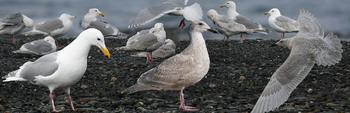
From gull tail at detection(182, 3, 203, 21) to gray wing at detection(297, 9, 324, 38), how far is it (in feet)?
9.00

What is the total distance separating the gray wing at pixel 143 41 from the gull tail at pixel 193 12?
1.19m

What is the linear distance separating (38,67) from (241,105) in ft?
8.83

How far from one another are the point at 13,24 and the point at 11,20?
128 mm

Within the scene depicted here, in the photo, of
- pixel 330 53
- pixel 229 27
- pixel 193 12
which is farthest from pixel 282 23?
pixel 330 53

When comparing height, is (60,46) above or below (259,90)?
above

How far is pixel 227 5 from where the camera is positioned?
41.6ft

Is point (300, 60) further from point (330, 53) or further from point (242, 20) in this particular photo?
point (242, 20)

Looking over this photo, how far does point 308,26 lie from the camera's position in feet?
22.1

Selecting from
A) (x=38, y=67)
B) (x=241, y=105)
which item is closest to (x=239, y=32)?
(x=241, y=105)

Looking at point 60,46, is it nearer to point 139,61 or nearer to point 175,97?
point 139,61

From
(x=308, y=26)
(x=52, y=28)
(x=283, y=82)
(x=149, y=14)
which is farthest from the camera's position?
(x=52, y=28)

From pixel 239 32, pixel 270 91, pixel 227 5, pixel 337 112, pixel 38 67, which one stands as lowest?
pixel 337 112

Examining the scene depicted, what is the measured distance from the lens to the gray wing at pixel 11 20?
443 inches

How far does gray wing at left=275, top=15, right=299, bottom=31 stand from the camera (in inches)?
459
